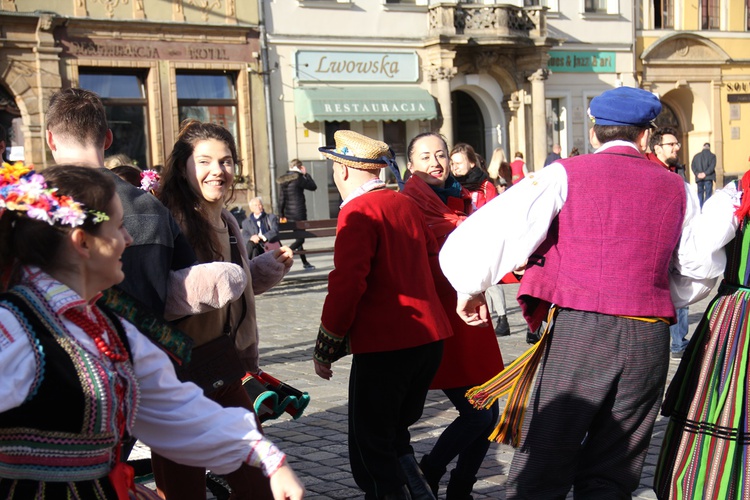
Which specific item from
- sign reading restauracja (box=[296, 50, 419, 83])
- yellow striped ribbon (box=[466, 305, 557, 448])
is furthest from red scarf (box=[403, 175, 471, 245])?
sign reading restauracja (box=[296, 50, 419, 83])

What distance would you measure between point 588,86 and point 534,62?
8.86ft

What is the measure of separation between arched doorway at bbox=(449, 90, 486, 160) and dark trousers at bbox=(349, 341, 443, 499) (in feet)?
76.2

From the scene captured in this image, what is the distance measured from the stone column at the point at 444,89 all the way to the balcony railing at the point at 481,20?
937 mm

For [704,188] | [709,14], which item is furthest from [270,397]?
[709,14]

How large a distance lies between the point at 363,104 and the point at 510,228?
20661 mm

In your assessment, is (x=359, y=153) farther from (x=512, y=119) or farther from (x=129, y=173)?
(x=512, y=119)

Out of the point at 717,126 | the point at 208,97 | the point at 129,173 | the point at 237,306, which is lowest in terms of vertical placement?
the point at 237,306

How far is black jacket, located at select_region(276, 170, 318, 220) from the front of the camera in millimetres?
16766

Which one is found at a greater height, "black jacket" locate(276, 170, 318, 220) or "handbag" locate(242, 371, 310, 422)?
"black jacket" locate(276, 170, 318, 220)

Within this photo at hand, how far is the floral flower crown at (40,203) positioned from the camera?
2.20 metres

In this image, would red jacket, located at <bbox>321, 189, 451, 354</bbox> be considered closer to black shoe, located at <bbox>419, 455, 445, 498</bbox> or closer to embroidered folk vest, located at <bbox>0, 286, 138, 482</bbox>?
black shoe, located at <bbox>419, 455, 445, 498</bbox>

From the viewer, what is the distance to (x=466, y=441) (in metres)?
4.48

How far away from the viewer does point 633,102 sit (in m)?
3.69

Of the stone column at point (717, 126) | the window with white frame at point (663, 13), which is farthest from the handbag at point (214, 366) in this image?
the stone column at point (717, 126)
